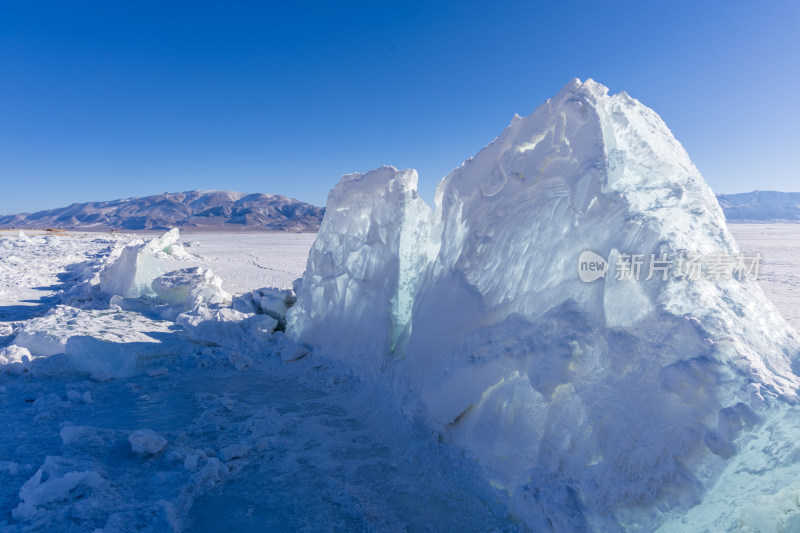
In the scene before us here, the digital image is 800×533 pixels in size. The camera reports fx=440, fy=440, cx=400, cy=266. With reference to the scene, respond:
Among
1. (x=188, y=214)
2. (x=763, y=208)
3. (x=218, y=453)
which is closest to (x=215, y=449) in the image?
(x=218, y=453)

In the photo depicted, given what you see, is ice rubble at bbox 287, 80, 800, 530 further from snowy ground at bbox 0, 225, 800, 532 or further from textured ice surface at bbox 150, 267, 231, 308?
textured ice surface at bbox 150, 267, 231, 308

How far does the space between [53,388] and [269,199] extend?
124442mm

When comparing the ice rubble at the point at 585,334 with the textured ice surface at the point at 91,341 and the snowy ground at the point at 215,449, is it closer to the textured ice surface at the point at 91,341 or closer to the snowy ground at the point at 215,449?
the snowy ground at the point at 215,449

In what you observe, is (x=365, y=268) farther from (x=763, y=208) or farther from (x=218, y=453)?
(x=763, y=208)

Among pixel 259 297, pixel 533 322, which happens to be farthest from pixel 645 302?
pixel 259 297

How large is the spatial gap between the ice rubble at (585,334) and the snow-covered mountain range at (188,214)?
73194mm

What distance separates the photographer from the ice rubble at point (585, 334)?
2002 mm

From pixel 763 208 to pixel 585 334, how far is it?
130236 mm

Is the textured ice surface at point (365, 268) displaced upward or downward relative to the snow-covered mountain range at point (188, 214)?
downward

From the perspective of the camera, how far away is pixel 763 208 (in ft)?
334

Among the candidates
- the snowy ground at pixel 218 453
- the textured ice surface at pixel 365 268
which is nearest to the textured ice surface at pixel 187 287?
the snowy ground at pixel 218 453

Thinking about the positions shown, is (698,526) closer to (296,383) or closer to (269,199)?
(296,383)

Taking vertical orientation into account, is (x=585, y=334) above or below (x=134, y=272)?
above

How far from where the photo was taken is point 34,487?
259 cm
